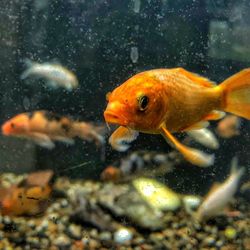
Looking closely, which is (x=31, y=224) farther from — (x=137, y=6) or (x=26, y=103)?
(x=137, y=6)

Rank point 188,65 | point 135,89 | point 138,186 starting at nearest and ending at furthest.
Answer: point 135,89 < point 138,186 < point 188,65

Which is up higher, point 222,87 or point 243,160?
point 222,87

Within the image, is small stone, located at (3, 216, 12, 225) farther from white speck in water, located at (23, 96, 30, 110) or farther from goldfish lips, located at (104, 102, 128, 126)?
goldfish lips, located at (104, 102, 128, 126)

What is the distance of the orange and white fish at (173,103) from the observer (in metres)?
1.86

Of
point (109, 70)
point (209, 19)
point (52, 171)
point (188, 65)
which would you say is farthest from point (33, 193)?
point (209, 19)

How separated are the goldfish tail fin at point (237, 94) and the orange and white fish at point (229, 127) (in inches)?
161

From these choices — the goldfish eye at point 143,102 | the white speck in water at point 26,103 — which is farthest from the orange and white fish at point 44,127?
the goldfish eye at point 143,102

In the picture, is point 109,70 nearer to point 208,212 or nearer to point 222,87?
point 208,212

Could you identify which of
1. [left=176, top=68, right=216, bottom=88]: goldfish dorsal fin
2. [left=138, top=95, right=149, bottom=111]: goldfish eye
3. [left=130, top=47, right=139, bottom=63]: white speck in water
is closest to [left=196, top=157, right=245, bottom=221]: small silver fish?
[left=176, top=68, right=216, bottom=88]: goldfish dorsal fin

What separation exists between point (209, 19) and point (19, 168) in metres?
3.81

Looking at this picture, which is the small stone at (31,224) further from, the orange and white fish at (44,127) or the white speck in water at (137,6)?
the white speck in water at (137,6)

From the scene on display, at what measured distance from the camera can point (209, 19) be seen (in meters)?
6.58

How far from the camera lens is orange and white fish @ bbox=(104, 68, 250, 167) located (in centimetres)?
186

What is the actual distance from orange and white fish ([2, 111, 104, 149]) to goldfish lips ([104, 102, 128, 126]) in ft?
12.0
